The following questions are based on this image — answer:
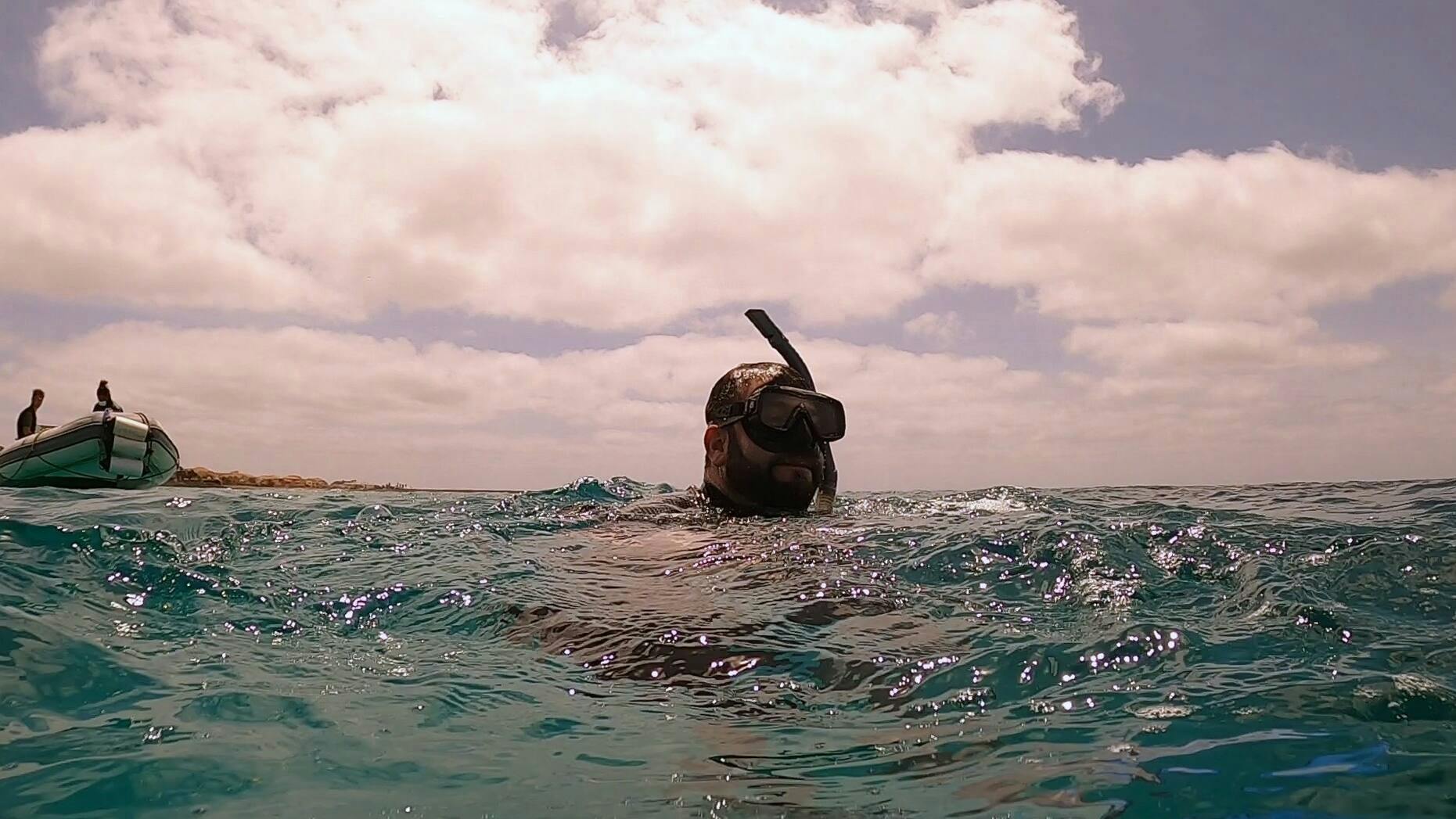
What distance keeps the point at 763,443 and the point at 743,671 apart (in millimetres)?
2978

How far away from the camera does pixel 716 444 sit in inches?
244

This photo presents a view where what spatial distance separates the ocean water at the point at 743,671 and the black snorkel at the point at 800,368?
44.9 inches

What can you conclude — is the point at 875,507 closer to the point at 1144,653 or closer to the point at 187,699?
the point at 1144,653

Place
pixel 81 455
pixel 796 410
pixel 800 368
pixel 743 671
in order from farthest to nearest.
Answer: pixel 81 455, pixel 800 368, pixel 796 410, pixel 743 671

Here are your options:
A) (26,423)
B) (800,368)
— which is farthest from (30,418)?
(800,368)

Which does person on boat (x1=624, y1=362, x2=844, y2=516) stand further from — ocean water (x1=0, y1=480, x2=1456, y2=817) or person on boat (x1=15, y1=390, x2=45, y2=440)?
person on boat (x1=15, y1=390, x2=45, y2=440)

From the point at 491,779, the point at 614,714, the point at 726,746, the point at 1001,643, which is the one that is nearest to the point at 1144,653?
the point at 1001,643

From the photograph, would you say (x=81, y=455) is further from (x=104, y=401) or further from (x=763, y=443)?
(x=763, y=443)

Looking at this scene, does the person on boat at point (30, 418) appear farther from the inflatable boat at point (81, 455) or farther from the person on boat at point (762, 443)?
the person on boat at point (762, 443)

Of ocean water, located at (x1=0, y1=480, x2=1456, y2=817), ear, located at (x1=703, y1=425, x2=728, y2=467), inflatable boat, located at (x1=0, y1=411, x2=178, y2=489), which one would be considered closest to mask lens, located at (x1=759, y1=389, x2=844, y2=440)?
ear, located at (x1=703, y1=425, x2=728, y2=467)

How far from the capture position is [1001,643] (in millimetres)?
3248

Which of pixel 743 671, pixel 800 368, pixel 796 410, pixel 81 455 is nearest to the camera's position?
pixel 743 671

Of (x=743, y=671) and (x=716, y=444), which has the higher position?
(x=716, y=444)

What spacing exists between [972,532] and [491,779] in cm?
386
